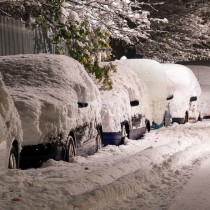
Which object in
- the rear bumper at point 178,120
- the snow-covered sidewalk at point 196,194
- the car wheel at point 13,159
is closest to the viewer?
the snow-covered sidewalk at point 196,194

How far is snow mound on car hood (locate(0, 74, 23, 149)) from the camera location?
7677 mm

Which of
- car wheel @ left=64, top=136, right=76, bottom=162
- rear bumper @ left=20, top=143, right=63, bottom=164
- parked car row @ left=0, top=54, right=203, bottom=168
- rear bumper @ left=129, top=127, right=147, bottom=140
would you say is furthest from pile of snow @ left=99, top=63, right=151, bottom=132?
rear bumper @ left=20, top=143, right=63, bottom=164

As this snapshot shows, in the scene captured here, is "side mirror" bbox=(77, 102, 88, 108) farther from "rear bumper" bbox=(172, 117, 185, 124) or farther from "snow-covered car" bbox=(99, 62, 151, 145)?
"rear bumper" bbox=(172, 117, 185, 124)

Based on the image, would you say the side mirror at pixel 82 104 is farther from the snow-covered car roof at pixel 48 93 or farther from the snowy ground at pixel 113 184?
the snowy ground at pixel 113 184

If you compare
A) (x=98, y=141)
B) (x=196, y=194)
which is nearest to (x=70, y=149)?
(x=98, y=141)

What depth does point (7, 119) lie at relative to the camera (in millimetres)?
7934

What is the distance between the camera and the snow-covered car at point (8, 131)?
7.62m

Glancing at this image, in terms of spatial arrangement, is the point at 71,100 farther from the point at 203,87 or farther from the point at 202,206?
the point at 203,87

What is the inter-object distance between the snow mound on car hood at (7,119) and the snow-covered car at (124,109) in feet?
15.0

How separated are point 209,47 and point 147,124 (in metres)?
21.7

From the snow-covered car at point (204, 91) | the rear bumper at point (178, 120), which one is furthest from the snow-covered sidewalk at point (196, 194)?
the snow-covered car at point (204, 91)

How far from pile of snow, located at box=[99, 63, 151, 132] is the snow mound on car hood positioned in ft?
15.0

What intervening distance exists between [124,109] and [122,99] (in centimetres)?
23

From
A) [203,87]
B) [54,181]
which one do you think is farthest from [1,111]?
[203,87]
